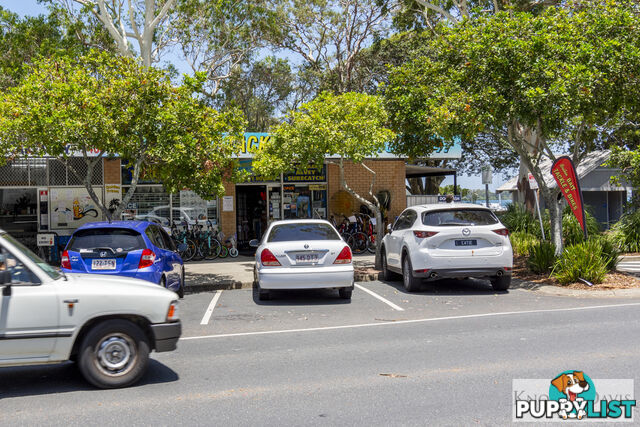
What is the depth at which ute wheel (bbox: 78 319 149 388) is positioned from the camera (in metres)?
5.34

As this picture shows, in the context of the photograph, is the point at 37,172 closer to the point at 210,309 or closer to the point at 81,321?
the point at 210,309

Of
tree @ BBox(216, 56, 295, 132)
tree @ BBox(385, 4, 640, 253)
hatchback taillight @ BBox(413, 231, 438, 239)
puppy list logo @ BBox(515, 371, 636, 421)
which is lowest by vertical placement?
puppy list logo @ BBox(515, 371, 636, 421)

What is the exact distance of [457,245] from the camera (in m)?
11.2

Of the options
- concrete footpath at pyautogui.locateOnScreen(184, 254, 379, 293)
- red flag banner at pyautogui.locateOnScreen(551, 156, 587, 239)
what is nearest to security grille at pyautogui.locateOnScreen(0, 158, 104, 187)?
concrete footpath at pyautogui.locateOnScreen(184, 254, 379, 293)

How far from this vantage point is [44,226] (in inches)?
723

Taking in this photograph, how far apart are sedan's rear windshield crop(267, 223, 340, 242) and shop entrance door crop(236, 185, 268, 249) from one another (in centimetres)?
943

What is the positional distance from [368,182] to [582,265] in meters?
9.75

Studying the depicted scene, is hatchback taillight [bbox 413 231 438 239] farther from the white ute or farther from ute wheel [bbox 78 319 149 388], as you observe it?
ute wheel [bbox 78 319 149 388]

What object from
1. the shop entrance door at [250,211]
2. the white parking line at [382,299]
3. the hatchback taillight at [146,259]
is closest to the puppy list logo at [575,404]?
the white parking line at [382,299]

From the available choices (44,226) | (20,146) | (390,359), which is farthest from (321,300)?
(44,226)

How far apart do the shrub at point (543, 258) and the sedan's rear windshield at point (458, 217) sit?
8.44 feet

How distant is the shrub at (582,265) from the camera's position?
12.0 meters

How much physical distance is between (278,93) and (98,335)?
31.0 metres

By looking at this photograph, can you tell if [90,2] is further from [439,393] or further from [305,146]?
[439,393]
